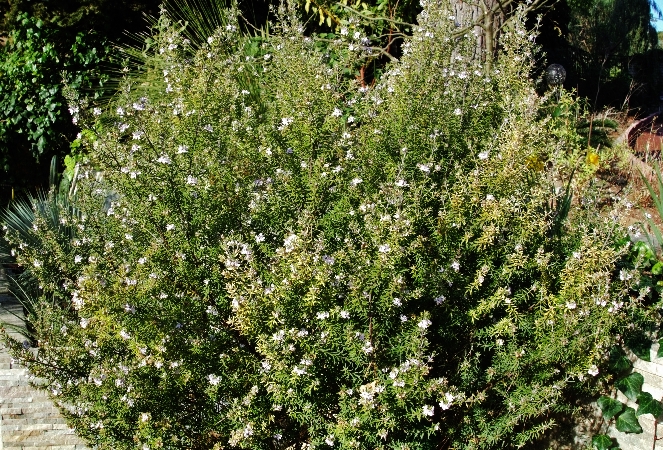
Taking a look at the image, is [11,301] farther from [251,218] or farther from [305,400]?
[305,400]

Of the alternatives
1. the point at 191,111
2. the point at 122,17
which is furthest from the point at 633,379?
the point at 122,17

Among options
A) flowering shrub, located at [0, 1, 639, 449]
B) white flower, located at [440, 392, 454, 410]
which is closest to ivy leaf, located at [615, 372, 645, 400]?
flowering shrub, located at [0, 1, 639, 449]

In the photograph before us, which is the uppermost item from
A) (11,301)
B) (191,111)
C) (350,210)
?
(191,111)

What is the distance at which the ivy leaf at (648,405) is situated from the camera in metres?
3.64

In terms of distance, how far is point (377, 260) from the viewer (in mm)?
2975

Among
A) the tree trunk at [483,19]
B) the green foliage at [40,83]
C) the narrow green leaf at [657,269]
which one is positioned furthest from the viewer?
the green foliage at [40,83]

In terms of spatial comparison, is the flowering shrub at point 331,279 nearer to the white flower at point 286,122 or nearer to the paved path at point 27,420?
the white flower at point 286,122

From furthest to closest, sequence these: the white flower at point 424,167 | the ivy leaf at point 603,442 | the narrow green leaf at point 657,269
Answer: the narrow green leaf at point 657,269 → the ivy leaf at point 603,442 → the white flower at point 424,167

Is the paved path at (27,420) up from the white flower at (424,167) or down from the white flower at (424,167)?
down

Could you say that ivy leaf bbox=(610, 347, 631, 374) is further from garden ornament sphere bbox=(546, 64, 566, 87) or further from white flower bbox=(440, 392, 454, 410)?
garden ornament sphere bbox=(546, 64, 566, 87)

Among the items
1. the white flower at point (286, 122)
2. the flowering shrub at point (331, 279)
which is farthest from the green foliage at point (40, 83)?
the white flower at point (286, 122)

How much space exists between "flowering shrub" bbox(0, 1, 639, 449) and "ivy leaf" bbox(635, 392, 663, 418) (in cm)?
23

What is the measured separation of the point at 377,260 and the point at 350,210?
0.48m

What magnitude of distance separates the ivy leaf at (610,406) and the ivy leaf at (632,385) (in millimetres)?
72
